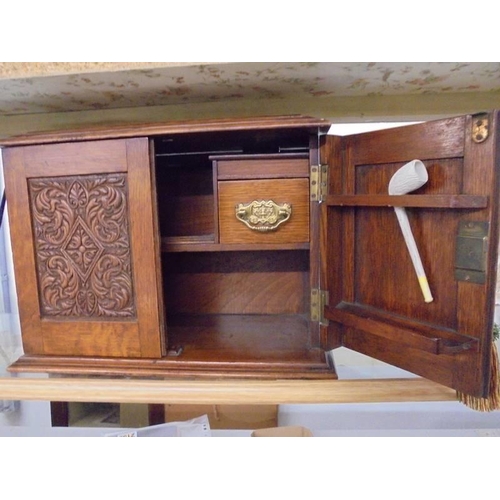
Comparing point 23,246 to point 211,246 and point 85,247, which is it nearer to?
point 85,247

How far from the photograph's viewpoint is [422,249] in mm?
547

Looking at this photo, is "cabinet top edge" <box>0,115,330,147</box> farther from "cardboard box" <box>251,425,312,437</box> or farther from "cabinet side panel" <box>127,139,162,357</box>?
"cardboard box" <box>251,425,312,437</box>

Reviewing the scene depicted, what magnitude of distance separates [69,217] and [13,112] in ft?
1.83

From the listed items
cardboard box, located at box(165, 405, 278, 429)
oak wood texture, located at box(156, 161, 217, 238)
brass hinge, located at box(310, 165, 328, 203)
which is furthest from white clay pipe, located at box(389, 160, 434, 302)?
cardboard box, located at box(165, 405, 278, 429)

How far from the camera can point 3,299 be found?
103 centimetres

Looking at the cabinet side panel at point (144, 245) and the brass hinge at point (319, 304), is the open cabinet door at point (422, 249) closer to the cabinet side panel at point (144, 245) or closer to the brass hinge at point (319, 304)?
the brass hinge at point (319, 304)

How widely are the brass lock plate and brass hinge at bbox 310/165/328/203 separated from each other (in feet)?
0.75

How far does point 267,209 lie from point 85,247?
1.20 ft

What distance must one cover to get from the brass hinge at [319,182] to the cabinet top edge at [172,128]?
8 cm

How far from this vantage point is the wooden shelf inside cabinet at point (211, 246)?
0.66 meters

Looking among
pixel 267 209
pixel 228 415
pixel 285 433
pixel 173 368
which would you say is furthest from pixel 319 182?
pixel 228 415

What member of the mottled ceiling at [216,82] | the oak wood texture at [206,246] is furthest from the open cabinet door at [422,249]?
the mottled ceiling at [216,82]

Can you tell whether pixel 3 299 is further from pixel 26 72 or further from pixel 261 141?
pixel 261 141

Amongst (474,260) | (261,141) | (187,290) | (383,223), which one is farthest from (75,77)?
(474,260)
